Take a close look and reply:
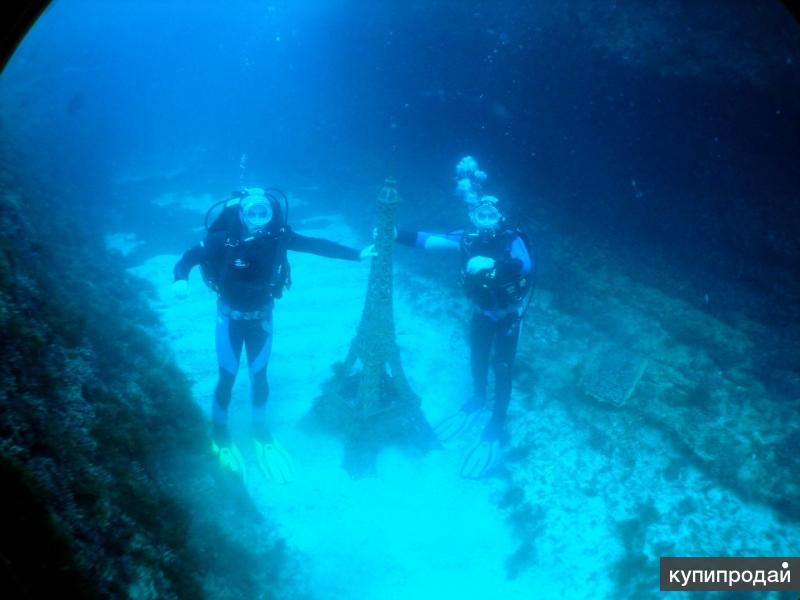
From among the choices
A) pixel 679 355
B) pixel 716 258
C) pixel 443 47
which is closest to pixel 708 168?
pixel 716 258

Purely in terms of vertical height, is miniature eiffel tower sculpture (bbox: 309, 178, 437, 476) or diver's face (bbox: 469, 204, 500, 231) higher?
diver's face (bbox: 469, 204, 500, 231)

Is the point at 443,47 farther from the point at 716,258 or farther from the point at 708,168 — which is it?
the point at 716,258

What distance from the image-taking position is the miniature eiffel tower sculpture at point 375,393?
544cm

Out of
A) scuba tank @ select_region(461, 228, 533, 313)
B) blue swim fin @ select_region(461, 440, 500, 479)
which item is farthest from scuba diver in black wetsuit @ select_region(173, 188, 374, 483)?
blue swim fin @ select_region(461, 440, 500, 479)

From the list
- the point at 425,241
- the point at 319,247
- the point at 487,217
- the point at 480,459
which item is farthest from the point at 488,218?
the point at 480,459

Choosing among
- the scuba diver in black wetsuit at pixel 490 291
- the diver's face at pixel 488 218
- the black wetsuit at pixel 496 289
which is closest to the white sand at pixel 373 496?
the scuba diver in black wetsuit at pixel 490 291

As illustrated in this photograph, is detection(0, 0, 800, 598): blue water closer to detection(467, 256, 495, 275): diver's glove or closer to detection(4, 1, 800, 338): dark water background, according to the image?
detection(4, 1, 800, 338): dark water background

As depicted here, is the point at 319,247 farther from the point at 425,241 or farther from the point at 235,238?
the point at 425,241

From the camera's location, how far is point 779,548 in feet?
17.6

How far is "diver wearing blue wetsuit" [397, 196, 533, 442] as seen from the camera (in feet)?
19.1

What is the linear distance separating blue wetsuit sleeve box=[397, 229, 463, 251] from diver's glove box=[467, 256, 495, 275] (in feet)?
1.48

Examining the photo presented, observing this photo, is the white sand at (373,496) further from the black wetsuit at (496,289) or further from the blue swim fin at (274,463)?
the black wetsuit at (496,289)

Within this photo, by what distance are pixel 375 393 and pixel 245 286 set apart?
2214 millimetres

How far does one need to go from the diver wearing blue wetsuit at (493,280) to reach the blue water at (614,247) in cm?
114
